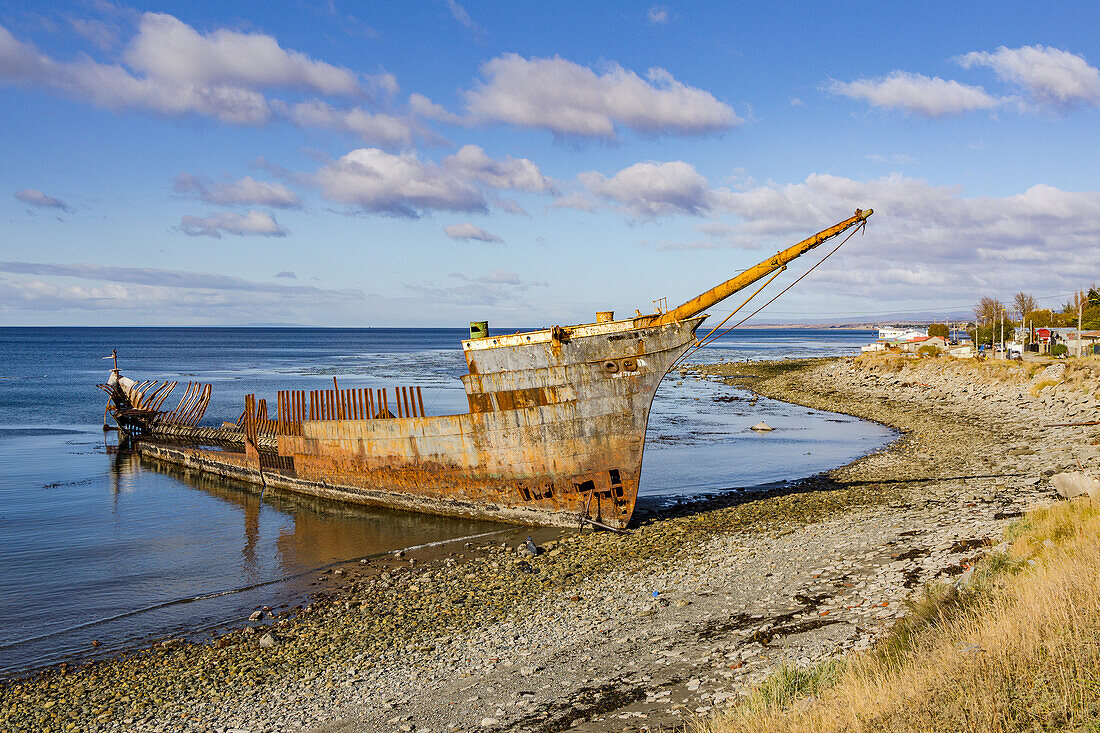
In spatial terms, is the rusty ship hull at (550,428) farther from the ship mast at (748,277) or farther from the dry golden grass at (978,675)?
the dry golden grass at (978,675)

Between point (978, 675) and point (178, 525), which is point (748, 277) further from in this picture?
point (178, 525)

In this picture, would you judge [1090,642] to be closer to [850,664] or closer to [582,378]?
[850,664]

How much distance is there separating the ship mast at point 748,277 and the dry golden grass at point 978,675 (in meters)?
9.15

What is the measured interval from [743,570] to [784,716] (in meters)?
6.91

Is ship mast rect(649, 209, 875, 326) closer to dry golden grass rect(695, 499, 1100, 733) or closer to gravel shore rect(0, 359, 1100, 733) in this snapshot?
gravel shore rect(0, 359, 1100, 733)

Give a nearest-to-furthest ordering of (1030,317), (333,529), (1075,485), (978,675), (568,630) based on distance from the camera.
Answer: (978,675) < (568,630) < (1075,485) < (333,529) < (1030,317)

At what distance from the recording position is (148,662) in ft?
34.9

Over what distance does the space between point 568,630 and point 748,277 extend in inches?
367

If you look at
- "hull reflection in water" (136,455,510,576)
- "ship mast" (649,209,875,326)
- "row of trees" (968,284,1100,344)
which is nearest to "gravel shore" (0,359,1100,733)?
"hull reflection in water" (136,455,510,576)

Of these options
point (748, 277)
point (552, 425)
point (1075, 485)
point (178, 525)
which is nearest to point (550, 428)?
point (552, 425)

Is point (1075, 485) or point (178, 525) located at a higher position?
point (1075, 485)

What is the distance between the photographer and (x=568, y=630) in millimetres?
10422

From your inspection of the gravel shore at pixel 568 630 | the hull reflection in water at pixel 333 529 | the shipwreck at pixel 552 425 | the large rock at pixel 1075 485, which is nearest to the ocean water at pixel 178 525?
the hull reflection in water at pixel 333 529

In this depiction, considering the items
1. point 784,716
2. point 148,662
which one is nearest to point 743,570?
point 784,716
